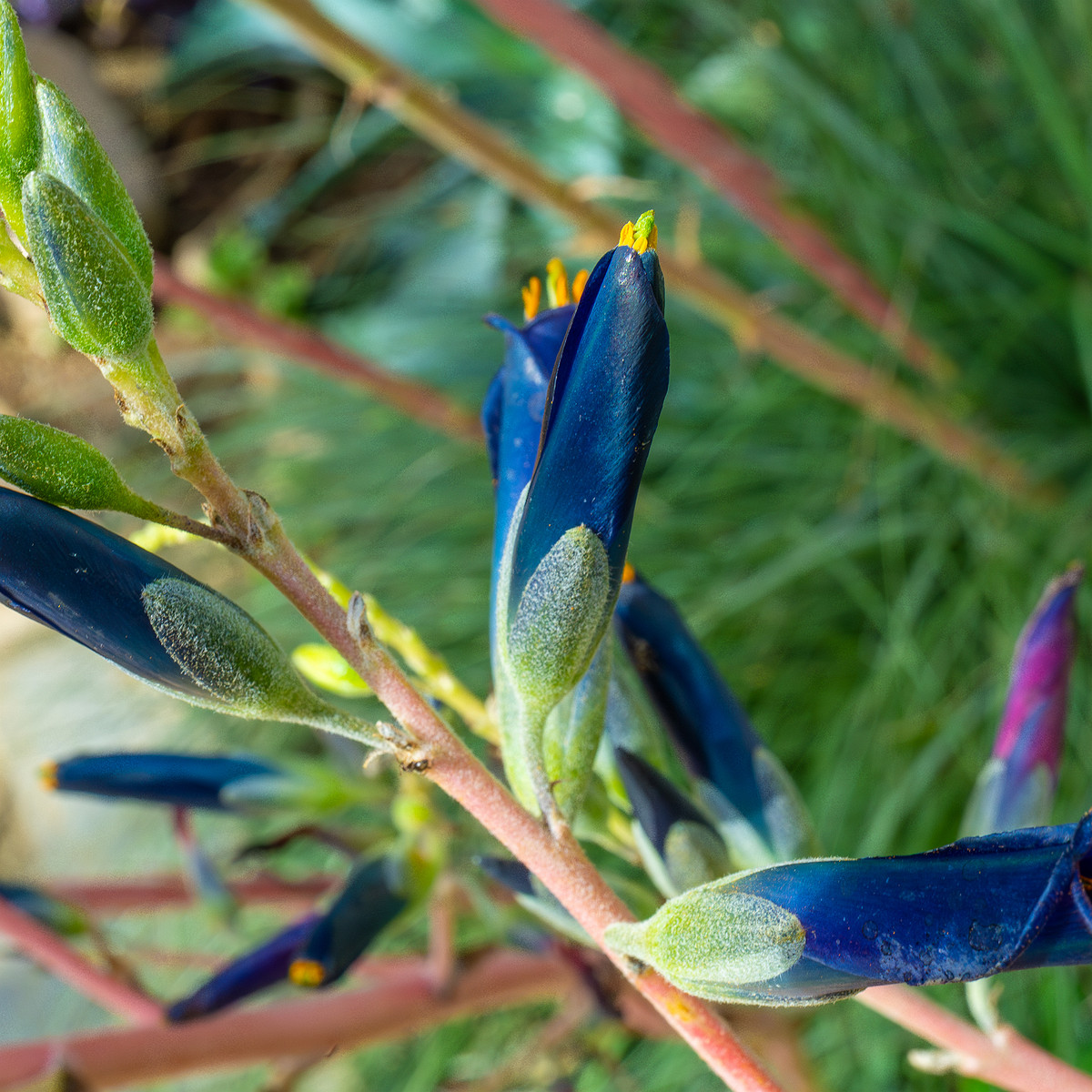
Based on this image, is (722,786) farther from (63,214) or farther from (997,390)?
(997,390)

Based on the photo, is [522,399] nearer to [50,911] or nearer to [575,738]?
[575,738]

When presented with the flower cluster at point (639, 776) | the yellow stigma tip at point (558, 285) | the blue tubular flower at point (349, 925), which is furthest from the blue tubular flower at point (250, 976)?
the yellow stigma tip at point (558, 285)

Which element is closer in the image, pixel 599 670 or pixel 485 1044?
pixel 599 670

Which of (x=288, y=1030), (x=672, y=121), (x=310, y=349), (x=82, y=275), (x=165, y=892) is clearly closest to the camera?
(x=82, y=275)

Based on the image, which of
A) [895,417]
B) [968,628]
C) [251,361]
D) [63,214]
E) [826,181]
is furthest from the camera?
[251,361]

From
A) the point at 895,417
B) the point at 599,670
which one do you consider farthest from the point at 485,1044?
the point at 599,670

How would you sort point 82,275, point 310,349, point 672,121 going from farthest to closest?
point 310,349 < point 672,121 < point 82,275

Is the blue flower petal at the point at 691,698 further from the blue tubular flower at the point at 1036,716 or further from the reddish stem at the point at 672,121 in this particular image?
the reddish stem at the point at 672,121

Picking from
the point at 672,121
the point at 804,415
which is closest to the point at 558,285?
the point at 672,121
